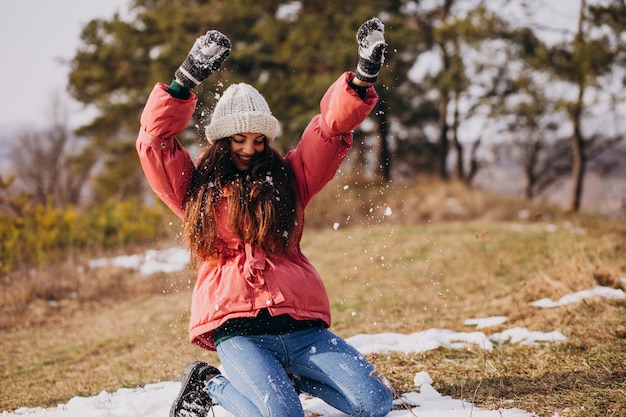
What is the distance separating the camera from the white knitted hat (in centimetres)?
259

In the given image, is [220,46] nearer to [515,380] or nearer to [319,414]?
[319,414]

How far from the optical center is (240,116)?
2578 mm

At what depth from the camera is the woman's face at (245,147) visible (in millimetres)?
2637

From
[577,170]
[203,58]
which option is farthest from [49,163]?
[203,58]

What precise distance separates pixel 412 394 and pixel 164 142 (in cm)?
159

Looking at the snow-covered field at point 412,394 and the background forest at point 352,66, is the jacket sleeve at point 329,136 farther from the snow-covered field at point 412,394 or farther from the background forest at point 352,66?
the background forest at point 352,66

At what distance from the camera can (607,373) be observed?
276cm

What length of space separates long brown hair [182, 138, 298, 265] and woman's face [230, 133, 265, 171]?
0.09ft

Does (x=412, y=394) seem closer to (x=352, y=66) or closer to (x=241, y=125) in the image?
(x=241, y=125)

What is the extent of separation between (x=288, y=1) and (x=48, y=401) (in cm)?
1586

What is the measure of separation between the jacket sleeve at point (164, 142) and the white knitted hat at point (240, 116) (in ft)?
0.57

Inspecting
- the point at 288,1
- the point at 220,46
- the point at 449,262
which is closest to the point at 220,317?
the point at 220,46

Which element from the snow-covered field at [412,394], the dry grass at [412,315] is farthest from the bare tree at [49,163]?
the snow-covered field at [412,394]

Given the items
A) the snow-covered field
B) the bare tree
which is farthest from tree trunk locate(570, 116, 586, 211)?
the bare tree
